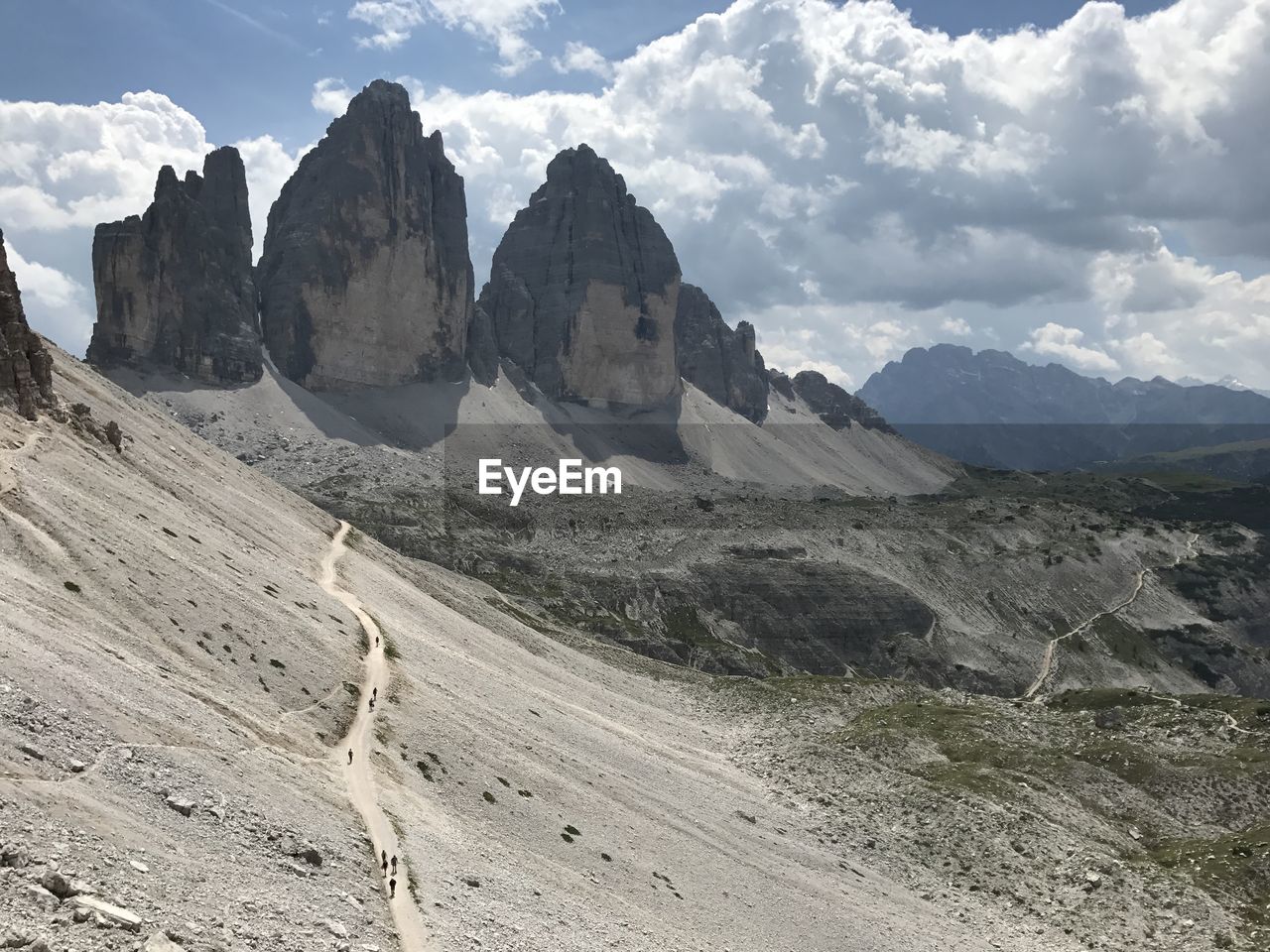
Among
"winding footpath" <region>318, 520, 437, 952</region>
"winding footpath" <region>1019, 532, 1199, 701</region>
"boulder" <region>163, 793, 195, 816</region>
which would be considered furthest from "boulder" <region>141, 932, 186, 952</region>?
"winding footpath" <region>1019, 532, 1199, 701</region>

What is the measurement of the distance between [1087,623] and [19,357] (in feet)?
442

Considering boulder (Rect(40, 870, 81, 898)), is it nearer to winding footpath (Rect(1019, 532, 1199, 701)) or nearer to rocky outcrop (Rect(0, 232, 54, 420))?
rocky outcrop (Rect(0, 232, 54, 420))

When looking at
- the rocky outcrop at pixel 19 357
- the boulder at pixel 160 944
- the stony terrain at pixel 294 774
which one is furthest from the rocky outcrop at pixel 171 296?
the boulder at pixel 160 944

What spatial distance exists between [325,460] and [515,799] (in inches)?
5608

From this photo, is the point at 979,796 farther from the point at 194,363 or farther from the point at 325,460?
the point at 194,363

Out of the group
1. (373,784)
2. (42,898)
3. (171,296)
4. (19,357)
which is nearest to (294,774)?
(373,784)

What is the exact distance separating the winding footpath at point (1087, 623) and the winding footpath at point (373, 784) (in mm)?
72630

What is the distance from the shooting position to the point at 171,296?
191000 millimetres

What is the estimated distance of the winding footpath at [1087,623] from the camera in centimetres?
12156

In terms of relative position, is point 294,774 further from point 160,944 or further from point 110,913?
point 110,913

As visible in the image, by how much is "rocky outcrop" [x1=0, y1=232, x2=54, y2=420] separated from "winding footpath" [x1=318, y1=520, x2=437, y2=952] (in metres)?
21.7

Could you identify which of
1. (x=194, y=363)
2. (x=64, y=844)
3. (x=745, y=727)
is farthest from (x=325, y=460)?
(x=64, y=844)

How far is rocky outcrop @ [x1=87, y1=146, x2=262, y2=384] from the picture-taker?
18612 centimetres

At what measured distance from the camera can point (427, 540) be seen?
129 metres
